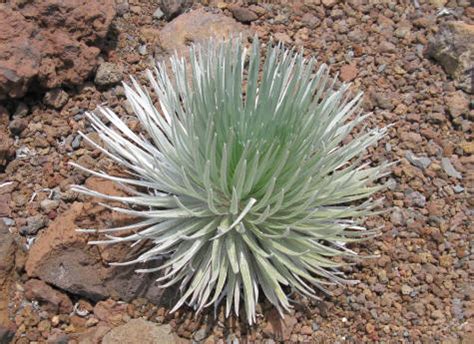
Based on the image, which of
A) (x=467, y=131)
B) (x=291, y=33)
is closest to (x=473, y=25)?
(x=467, y=131)

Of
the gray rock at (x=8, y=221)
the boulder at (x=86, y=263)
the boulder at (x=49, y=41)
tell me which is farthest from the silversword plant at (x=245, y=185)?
the boulder at (x=49, y=41)

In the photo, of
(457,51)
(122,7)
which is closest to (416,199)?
(457,51)

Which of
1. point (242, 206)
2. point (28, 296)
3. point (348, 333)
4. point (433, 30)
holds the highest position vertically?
point (433, 30)

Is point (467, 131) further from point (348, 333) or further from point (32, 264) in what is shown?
point (32, 264)

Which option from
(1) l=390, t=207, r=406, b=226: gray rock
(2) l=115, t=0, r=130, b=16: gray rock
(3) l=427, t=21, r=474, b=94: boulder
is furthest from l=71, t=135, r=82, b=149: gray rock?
(3) l=427, t=21, r=474, b=94: boulder

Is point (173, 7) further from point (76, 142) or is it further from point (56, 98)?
point (76, 142)

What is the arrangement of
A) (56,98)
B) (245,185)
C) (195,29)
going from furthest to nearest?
(195,29)
(56,98)
(245,185)
